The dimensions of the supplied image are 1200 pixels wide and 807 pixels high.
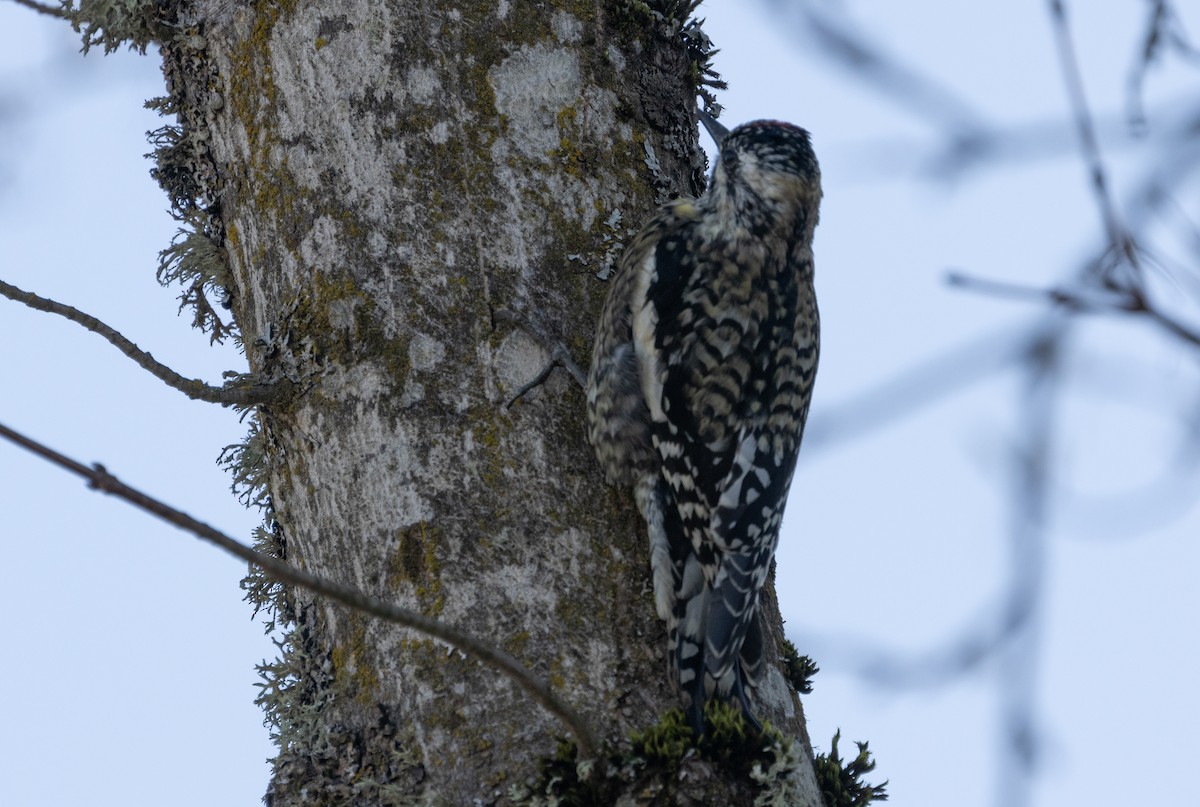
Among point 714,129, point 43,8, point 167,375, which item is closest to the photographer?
point 167,375

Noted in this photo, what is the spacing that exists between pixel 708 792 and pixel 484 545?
2.09 ft

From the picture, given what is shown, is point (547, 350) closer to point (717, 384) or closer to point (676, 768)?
point (717, 384)

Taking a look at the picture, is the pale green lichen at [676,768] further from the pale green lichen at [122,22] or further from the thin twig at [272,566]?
the pale green lichen at [122,22]

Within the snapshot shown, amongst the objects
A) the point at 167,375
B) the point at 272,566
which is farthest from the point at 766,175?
the point at 272,566

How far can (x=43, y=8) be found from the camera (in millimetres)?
3703

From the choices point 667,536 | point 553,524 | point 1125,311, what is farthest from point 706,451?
point 1125,311

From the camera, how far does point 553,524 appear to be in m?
2.71

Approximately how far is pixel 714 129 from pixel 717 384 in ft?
2.93

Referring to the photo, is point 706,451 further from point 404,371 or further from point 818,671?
point 404,371

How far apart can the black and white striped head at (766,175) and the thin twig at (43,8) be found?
1.77 m

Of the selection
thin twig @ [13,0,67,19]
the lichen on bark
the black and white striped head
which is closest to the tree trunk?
the lichen on bark

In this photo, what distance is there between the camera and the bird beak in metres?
3.80

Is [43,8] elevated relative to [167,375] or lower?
elevated

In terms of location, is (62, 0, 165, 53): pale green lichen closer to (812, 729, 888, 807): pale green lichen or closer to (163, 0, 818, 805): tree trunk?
(163, 0, 818, 805): tree trunk
